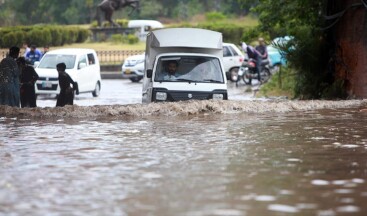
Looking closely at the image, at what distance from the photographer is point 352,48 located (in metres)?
21.2

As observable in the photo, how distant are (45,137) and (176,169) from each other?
4139mm

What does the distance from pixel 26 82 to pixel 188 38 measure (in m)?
3.94

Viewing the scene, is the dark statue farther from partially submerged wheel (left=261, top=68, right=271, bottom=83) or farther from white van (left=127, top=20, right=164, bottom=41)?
partially submerged wheel (left=261, top=68, right=271, bottom=83)

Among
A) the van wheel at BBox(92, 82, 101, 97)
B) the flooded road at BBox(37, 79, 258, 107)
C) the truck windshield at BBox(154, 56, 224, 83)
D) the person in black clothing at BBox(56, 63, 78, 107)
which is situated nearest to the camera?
the truck windshield at BBox(154, 56, 224, 83)

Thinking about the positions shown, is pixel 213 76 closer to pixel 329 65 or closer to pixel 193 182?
pixel 329 65

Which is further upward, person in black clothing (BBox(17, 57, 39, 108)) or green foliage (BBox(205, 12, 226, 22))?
green foliage (BBox(205, 12, 226, 22))

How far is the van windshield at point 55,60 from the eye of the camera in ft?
102

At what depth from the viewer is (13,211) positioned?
7934 mm

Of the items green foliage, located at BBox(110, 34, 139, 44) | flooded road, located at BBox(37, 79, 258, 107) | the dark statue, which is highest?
the dark statue

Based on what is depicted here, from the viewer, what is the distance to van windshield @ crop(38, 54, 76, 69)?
1225 inches

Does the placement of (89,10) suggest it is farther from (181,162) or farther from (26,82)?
(181,162)

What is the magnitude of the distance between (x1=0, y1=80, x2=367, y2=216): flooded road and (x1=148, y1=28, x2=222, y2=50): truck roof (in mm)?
3304

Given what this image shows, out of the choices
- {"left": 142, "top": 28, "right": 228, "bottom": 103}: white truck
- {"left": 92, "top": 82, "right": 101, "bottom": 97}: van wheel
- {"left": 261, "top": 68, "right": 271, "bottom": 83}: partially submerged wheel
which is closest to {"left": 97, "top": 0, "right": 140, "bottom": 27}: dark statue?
{"left": 261, "top": 68, "right": 271, "bottom": 83}: partially submerged wheel

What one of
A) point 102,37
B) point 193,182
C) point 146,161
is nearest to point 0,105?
point 146,161
